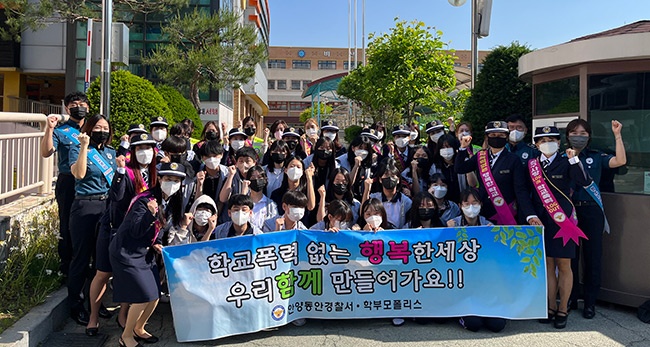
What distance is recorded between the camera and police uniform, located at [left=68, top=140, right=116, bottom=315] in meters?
4.56

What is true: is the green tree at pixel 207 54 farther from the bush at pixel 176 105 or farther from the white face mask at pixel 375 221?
the white face mask at pixel 375 221

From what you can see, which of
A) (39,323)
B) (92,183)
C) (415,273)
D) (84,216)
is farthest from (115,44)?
(415,273)

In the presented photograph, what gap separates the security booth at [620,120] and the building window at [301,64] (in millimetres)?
68084

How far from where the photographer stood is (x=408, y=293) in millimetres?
4699

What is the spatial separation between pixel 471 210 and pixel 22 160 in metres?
4.81

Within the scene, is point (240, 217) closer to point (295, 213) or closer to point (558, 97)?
point (295, 213)

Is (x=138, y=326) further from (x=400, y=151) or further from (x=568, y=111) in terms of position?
(x=568, y=111)

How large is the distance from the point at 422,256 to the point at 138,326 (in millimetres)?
2433

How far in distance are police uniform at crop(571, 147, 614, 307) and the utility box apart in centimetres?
566

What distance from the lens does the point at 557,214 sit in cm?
473

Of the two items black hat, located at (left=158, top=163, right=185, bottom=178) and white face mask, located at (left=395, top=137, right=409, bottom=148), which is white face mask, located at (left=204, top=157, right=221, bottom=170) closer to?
black hat, located at (left=158, top=163, right=185, bottom=178)

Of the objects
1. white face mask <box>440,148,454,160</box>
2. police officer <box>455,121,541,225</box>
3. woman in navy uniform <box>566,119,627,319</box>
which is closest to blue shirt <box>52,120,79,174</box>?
white face mask <box>440,148,454,160</box>

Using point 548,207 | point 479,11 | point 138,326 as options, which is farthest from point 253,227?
point 479,11

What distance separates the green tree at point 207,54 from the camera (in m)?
18.3
